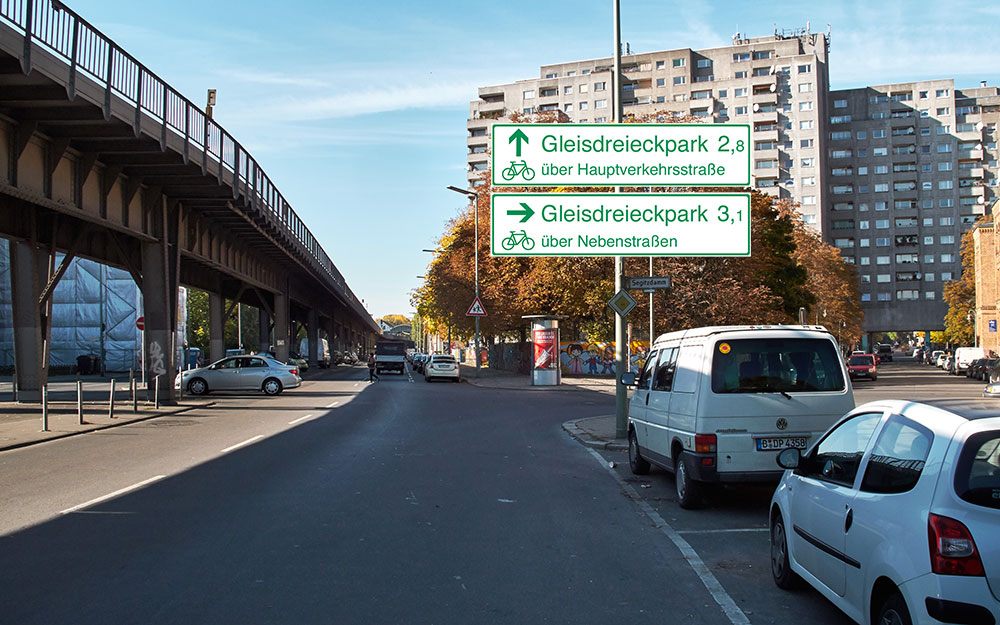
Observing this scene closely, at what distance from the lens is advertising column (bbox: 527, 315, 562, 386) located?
3847cm

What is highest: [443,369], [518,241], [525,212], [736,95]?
[736,95]

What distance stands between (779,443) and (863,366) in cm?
4220

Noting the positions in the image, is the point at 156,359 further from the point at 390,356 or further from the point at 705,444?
the point at 390,356

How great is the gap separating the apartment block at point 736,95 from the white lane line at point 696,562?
8510 cm

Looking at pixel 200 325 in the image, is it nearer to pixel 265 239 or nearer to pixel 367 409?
pixel 265 239

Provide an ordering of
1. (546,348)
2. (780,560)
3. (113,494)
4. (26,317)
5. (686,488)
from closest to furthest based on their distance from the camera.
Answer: (780,560), (686,488), (113,494), (26,317), (546,348)

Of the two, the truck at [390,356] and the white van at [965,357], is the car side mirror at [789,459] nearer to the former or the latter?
the truck at [390,356]

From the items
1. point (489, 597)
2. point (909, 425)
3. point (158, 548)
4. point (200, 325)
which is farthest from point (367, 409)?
point (200, 325)

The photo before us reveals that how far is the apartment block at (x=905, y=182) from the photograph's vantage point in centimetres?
10244

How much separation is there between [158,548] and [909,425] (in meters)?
5.71

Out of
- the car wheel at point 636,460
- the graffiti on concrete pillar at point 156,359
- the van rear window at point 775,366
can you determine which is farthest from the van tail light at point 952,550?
the graffiti on concrete pillar at point 156,359

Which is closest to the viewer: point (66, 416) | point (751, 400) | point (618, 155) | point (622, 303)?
point (751, 400)

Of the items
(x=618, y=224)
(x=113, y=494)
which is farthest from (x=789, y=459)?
(x=618, y=224)

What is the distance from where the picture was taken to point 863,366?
47375 millimetres
